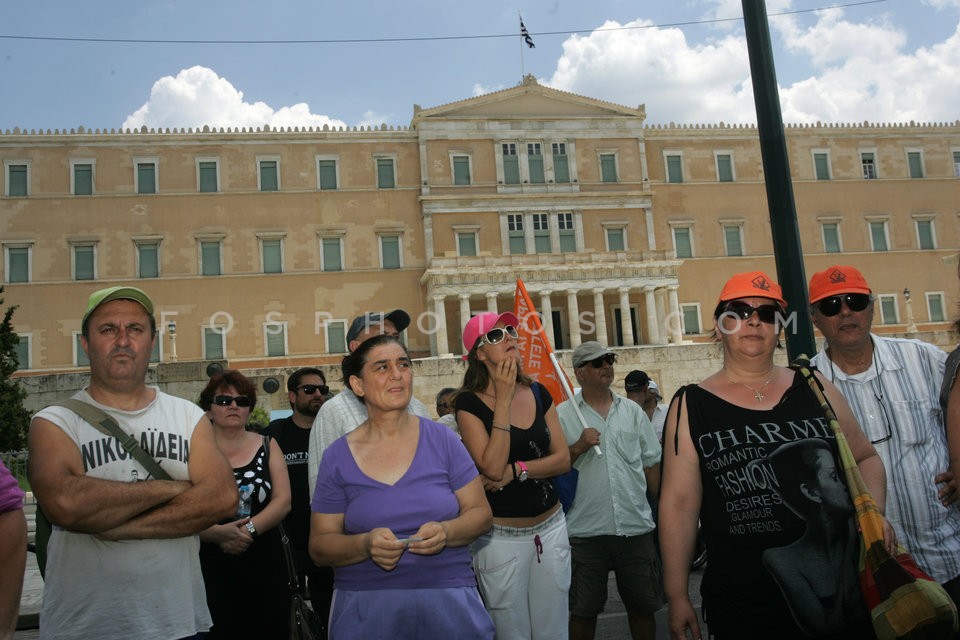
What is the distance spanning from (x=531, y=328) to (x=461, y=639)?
4.07 metres

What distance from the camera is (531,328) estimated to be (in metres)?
6.66

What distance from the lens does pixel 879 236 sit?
131 feet

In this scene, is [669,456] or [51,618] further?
[669,456]

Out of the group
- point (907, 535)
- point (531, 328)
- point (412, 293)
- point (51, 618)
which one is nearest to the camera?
point (51, 618)

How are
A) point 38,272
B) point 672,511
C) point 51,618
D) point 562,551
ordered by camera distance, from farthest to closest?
point 38,272 < point 562,551 < point 672,511 < point 51,618

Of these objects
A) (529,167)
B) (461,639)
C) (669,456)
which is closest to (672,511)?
(669,456)

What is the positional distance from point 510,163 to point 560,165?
2.31 meters

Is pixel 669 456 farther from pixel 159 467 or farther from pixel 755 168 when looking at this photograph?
pixel 755 168

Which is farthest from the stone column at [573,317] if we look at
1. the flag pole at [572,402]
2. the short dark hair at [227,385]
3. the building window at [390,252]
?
the short dark hair at [227,385]

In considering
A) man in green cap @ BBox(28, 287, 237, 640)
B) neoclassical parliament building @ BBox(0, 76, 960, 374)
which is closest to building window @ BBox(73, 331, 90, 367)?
neoclassical parliament building @ BBox(0, 76, 960, 374)

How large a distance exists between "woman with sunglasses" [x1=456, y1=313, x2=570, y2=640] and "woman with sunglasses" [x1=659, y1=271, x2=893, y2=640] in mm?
874

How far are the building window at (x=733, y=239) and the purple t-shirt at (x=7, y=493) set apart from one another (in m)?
38.2

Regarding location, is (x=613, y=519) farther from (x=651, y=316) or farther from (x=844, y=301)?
(x=651, y=316)

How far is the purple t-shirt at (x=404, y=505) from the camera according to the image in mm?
2783
